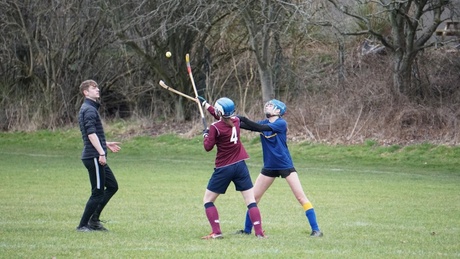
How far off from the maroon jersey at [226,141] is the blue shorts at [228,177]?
63 millimetres

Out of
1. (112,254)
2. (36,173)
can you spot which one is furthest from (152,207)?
(36,173)

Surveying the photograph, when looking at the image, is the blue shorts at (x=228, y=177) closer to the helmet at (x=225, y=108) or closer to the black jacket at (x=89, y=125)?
the helmet at (x=225, y=108)

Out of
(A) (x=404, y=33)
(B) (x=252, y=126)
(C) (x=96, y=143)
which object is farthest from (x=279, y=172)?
(A) (x=404, y=33)

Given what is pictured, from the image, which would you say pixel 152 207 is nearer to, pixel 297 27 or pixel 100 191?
pixel 100 191

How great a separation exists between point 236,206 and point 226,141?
4531 millimetres

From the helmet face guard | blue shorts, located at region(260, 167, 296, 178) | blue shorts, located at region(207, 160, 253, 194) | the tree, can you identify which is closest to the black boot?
blue shorts, located at region(207, 160, 253, 194)

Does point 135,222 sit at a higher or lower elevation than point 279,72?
lower

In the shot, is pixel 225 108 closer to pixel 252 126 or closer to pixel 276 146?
pixel 252 126

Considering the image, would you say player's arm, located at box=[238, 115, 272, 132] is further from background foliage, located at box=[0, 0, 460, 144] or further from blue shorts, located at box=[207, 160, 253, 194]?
background foliage, located at box=[0, 0, 460, 144]

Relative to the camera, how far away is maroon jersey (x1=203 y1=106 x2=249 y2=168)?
1007 centimetres

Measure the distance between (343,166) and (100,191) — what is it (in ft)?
44.5

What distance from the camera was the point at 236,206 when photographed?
1455 centimetres

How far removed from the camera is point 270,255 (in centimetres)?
870

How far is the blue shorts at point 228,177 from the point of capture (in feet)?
33.3
